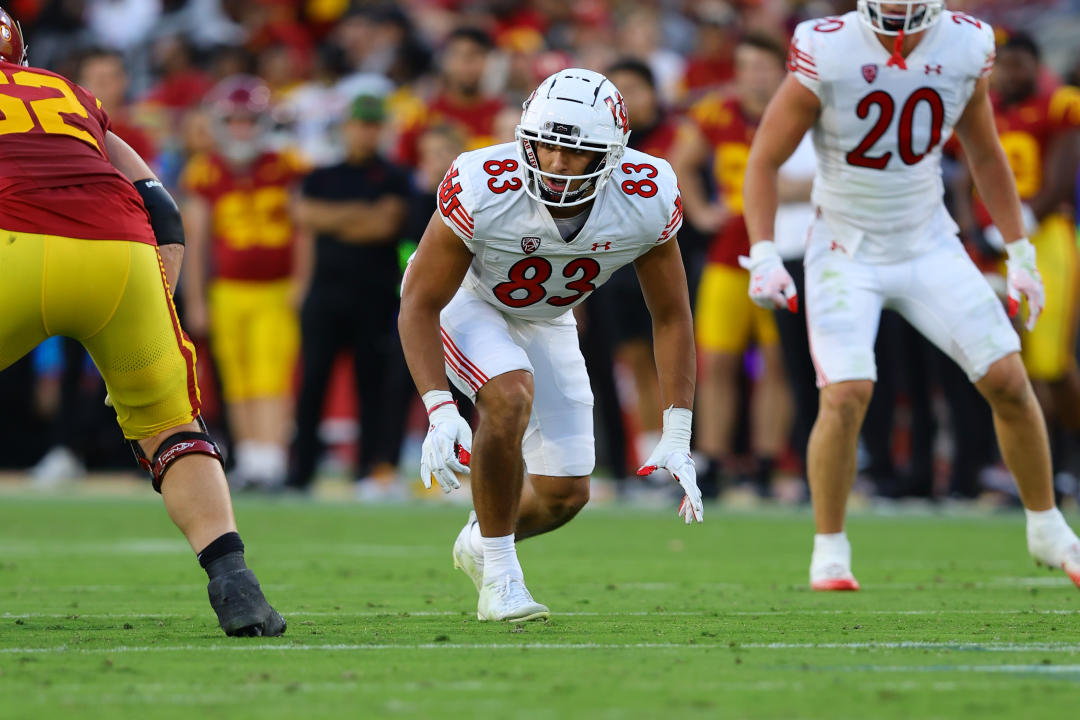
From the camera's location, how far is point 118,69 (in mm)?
11312

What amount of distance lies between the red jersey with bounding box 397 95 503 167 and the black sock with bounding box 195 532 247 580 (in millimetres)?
6434

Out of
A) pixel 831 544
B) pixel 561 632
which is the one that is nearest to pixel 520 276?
pixel 561 632

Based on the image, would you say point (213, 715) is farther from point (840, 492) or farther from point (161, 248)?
point (840, 492)

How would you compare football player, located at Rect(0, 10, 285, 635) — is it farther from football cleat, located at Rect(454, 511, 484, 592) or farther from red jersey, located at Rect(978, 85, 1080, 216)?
red jersey, located at Rect(978, 85, 1080, 216)

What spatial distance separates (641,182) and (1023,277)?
1838 millimetres

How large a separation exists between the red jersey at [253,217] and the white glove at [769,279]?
543 centimetres

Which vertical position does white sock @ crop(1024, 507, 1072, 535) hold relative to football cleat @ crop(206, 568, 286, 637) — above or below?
below

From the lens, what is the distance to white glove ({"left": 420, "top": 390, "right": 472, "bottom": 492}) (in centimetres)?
470

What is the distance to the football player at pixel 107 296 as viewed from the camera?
4.30 m

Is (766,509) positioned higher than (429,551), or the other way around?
(429,551)

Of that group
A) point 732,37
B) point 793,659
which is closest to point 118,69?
point 732,37

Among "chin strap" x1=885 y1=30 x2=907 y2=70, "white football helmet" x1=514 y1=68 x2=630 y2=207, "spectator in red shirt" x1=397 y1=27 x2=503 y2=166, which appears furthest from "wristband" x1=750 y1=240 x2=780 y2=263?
"spectator in red shirt" x1=397 y1=27 x2=503 y2=166

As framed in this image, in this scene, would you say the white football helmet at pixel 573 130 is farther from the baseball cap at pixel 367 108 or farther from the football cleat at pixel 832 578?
the baseball cap at pixel 367 108

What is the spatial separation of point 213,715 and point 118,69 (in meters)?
8.80
